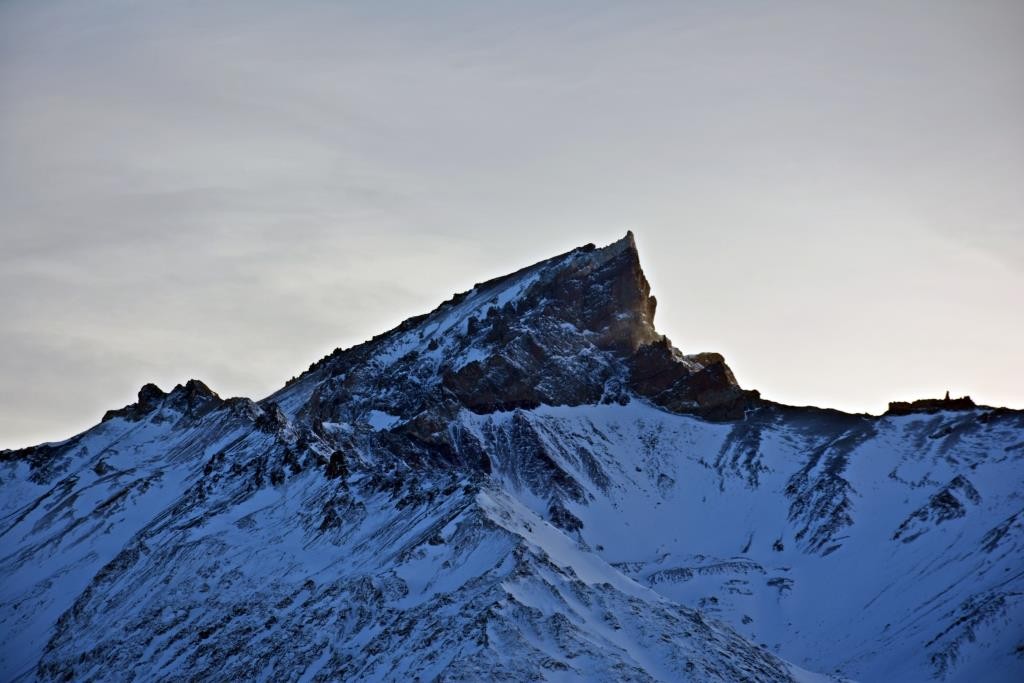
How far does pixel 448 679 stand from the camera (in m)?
200

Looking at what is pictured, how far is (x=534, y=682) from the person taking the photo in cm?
19912

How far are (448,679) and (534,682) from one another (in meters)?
8.68
